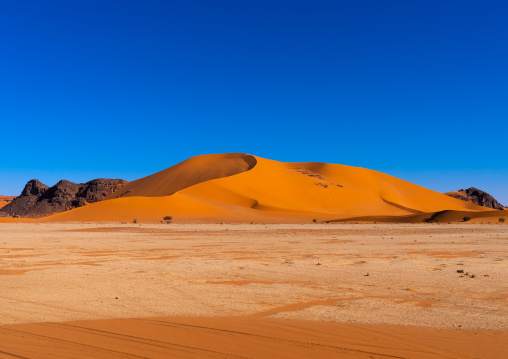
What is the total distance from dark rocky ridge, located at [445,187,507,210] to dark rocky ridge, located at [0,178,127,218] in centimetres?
8286

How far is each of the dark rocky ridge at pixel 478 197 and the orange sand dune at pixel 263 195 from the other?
30.6 feet

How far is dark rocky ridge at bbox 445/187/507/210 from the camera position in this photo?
4390 inches

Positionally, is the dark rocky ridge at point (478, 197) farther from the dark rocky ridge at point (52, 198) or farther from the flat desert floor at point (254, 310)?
the flat desert floor at point (254, 310)

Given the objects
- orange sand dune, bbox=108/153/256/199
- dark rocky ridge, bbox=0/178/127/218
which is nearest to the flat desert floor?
dark rocky ridge, bbox=0/178/127/218

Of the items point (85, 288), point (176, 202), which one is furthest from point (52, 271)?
point (176, 202)

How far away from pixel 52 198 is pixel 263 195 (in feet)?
128

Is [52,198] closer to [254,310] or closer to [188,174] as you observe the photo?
[188,174]

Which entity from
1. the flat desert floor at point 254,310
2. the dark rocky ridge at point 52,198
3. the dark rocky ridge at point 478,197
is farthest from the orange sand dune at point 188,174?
the flat desert floor at point 254,310

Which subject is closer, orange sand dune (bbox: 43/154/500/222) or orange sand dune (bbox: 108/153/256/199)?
orange sand dune (bbox: 43/154/500/222)

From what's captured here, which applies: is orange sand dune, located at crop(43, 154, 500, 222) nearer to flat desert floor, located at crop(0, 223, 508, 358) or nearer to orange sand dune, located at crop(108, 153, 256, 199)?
orange sand dune, located at crop(108, 153, 256, 199)

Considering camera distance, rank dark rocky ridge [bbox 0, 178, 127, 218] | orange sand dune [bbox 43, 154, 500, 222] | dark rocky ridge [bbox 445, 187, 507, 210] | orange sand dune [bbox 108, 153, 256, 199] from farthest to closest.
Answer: dark rocky ridge [bbox 445, 187, 507, 210] → orange sand dune [bbox 108, 153, 256, 199] → dark rocky ridge [bbox 0, 178, 127, 218] → orange sand dune [bbox 43, 154, 500, 222]

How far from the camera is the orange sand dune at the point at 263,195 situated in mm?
60375

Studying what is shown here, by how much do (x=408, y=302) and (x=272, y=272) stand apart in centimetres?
415

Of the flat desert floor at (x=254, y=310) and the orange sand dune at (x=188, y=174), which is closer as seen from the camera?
the flat desert floor at (x=254, y=310)
